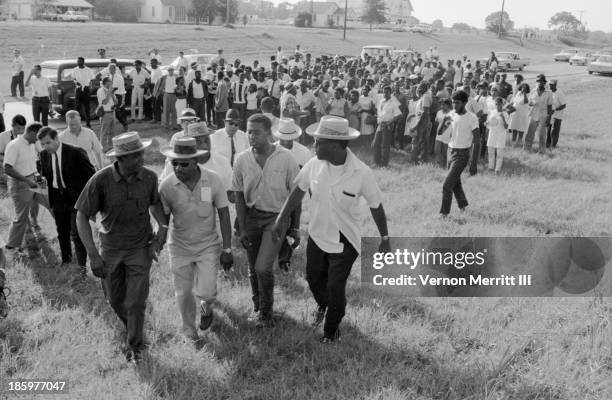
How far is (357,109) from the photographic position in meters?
13.7

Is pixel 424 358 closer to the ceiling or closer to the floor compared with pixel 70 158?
closer to the floor

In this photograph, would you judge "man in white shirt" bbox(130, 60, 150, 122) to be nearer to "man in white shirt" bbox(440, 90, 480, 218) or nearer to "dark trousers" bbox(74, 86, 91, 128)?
"dark trousers" bbox(74, 86, 91, 128)

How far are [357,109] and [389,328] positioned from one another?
9.02 m

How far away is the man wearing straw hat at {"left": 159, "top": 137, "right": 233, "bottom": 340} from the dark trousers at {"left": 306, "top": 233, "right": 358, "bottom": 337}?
73 centimetres

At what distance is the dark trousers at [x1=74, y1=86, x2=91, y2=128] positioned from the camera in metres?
14.5

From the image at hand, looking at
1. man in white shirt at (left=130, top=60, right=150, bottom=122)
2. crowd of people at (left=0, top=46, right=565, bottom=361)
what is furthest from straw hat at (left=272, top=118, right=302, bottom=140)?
man in white shirt at (left=130, top=60, right=150, bottom=122)

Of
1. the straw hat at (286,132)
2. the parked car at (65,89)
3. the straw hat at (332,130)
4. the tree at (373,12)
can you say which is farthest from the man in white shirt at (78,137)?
the tree at (373,12)

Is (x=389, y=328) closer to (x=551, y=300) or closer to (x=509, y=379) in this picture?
(x=509, y=379)

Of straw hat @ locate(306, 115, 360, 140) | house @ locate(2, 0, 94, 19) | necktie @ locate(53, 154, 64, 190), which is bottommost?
necktie @ locate(53, 154, 64, 190)

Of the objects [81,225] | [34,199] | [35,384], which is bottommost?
[35,384]

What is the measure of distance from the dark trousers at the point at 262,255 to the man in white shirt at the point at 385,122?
23.6 feet

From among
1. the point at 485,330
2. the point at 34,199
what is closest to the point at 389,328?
the point at 485,330

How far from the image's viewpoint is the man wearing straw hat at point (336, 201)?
464 centimetres

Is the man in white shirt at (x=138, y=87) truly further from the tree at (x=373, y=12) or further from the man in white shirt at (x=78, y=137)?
the tree at (x=373, y=12)
